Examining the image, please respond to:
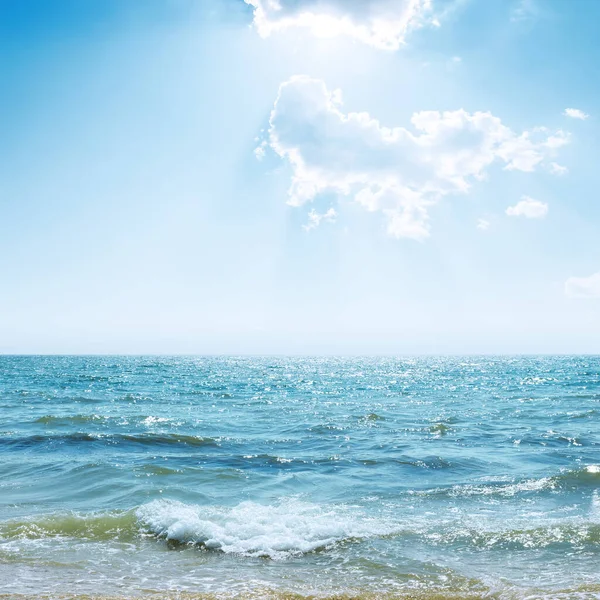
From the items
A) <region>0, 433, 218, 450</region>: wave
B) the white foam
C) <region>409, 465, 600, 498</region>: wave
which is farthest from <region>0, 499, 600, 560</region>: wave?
<region>0, 433, 218, 450</region>: wave

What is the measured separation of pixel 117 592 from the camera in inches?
313

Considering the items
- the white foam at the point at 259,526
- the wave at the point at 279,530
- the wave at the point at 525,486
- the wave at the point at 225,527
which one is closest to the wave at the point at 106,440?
the white foam at the point at 259,526

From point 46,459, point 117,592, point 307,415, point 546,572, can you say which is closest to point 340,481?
point 546,572

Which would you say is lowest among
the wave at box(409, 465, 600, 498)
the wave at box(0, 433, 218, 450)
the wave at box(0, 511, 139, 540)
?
the wave at box(0, 433, 218, 450)

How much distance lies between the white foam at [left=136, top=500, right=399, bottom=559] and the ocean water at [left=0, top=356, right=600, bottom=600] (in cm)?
4

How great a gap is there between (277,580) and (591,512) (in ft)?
28.4

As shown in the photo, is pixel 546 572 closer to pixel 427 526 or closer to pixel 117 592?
pixel 427 526

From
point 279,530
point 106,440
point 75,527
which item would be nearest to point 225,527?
point 279,530

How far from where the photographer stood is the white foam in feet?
33.4

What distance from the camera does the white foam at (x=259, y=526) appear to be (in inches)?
401

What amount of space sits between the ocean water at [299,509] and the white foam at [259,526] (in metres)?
0.04

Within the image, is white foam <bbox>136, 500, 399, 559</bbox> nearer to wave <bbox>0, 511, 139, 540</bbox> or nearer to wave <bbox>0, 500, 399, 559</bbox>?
wave <bbox>0, 500, 399, 559</bbox>

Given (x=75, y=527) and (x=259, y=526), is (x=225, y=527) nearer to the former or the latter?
(x=259, y=526)

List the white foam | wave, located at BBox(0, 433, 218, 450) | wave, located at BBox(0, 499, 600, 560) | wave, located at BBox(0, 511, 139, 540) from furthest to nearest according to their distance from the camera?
wave, located at BBox(0, 433, 218, 450)
wave, located at BBox(0, 511, 139, 540)
wave, located at BBox(0, 499, 600, 560)
the white foam
